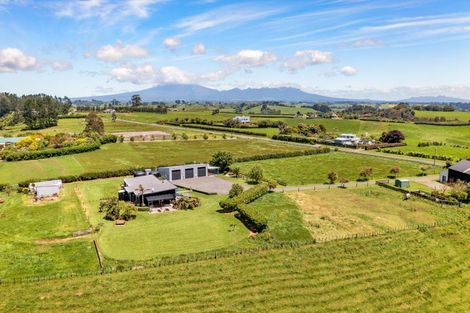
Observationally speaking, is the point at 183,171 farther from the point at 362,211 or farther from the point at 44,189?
the point at 362,211

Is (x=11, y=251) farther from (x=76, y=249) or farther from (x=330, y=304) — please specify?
(x=330, y=304)

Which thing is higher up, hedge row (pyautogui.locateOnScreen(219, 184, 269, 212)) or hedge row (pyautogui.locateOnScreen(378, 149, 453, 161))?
hedge row (pyautogui.locateOnScreen(378, 149, 453, 161))

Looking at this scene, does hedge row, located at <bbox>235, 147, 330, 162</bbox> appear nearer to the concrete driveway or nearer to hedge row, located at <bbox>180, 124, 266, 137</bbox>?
the concrete driveway

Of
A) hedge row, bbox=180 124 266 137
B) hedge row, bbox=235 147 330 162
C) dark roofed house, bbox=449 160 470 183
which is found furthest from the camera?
hedge row, bbox=180 124 266 137

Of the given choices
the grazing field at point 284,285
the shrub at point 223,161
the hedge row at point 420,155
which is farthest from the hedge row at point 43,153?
the hedge row at point 420,155

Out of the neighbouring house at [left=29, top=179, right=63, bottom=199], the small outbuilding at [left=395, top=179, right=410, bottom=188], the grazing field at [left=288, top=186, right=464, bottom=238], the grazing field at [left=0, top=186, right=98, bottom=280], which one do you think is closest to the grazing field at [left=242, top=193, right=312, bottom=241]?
the grazing field at [left=288, top=186, right=464, bottom=238]

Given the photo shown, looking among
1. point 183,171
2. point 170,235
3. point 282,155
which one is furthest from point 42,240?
point 282,155

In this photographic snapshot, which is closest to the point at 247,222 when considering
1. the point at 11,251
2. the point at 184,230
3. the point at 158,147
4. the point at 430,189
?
the point at 184,230
